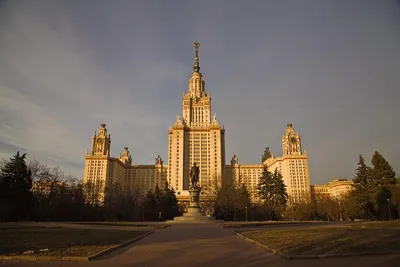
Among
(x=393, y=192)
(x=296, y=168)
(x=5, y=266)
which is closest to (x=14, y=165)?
(x=5, y=266)

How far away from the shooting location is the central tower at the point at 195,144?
137 m

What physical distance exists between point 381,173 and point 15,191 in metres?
62.9

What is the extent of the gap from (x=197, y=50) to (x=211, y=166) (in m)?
74.7

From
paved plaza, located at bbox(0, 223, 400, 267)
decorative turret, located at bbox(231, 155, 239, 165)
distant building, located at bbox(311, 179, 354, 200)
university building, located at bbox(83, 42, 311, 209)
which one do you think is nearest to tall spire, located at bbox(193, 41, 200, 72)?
university building, located at bbox(83, 42, 311, 209)

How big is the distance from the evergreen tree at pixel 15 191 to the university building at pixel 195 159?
8353cm

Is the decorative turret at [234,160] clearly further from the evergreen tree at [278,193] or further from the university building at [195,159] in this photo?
the evergreen tree at [278,193]

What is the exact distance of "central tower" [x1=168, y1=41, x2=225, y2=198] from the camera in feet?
448

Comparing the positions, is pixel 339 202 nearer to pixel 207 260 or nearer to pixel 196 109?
pixel 207 260

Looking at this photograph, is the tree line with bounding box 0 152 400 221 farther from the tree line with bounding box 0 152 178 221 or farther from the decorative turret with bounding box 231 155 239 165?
the decorative turret with bounding box 231 155 239 165

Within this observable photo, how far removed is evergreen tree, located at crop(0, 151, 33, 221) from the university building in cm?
8353

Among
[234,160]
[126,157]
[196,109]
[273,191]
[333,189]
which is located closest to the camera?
[273,191]

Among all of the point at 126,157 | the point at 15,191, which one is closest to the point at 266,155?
the point at 126,157

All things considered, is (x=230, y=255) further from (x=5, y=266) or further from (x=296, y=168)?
(x=296, y=168)

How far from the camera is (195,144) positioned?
471ft
